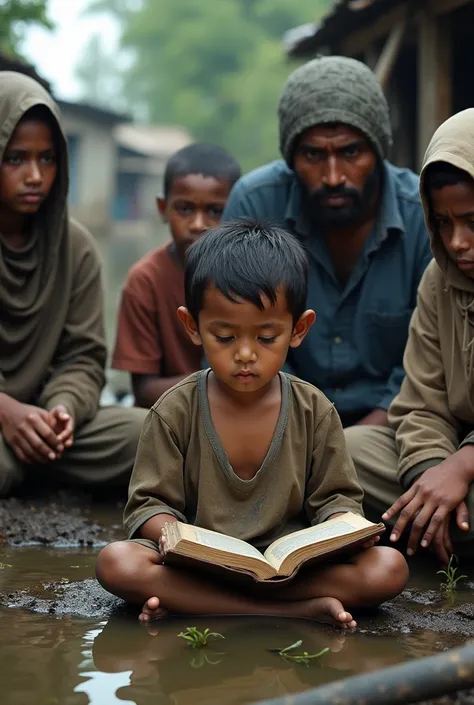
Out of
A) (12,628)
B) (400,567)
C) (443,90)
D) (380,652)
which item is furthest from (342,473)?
(443,90)

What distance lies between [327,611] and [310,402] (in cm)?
66

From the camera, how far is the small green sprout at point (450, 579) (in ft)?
11.6

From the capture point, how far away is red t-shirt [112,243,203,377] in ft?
17.2

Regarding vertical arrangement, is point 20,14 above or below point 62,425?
above

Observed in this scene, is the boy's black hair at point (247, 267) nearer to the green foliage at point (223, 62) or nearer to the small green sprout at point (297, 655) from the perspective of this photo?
the small green sprout at point (297, 655)

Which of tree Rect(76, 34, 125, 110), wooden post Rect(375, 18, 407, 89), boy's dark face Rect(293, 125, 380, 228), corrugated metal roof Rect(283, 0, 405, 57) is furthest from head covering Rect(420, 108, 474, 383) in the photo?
tree Rect(76, 34, 125, 110)

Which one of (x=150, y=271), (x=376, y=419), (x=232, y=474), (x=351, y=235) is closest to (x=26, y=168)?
(x=150, y=271)

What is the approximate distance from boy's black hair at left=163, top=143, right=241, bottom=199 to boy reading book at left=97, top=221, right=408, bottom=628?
2057 mm

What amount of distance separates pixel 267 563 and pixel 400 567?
16.1 inches

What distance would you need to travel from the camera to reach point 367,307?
4797mm

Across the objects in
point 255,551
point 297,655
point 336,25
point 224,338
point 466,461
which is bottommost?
point 297,655

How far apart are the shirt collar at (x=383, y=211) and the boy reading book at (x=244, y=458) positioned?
1.43 m

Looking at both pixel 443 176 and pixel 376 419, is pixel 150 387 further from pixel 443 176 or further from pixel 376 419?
pixel 443 176

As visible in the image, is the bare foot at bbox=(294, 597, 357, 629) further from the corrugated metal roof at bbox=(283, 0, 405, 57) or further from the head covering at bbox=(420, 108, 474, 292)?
the corrugated metal roof at bbox=(283, 0, 405, 57)
